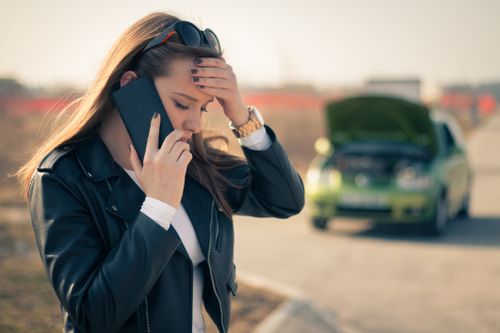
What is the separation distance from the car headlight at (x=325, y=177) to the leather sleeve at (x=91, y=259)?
8022 millimetres

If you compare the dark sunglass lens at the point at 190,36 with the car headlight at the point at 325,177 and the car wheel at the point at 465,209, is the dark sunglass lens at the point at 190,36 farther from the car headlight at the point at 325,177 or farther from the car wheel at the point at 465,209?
the car wheel at the point at 465,209

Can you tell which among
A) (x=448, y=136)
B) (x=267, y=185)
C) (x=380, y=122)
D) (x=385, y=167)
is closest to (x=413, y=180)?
(x=385, y=167)

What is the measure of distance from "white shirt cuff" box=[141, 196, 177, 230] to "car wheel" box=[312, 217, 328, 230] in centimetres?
825

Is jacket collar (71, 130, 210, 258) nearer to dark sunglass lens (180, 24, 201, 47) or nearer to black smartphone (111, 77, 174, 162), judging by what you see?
black smartphone (111, 77, 174, 162)

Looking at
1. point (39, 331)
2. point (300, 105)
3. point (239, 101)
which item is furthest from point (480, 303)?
point (300, 105)

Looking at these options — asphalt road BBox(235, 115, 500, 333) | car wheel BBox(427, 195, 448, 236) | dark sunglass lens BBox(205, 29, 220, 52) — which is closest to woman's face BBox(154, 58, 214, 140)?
dark sunglass lens BBox(205, 29, 220, 52)

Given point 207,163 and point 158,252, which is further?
point 207,163

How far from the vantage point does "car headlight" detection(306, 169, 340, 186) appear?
996 cm

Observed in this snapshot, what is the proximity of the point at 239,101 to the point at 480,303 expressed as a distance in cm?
473

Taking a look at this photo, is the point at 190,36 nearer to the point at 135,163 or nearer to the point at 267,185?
the point at 135,163

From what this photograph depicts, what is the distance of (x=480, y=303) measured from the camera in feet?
21.2

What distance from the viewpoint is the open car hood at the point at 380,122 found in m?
10.1

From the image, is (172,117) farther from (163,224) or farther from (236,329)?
(236,329)

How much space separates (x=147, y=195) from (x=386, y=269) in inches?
242
